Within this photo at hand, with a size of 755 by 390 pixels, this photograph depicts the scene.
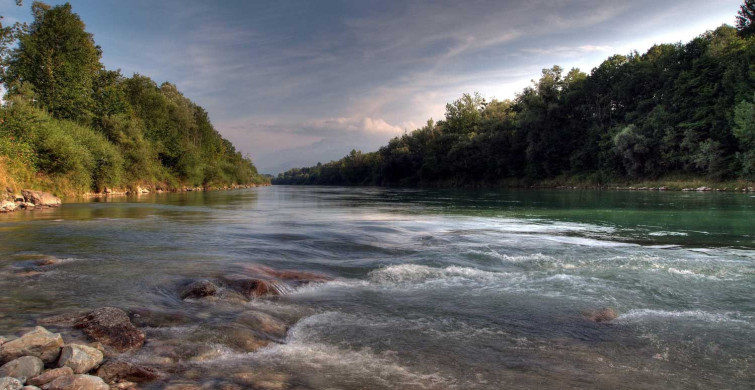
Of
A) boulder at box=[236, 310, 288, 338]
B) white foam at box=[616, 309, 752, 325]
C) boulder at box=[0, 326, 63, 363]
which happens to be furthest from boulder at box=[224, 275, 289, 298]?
white foam at box=[616, 309, 752, 325]

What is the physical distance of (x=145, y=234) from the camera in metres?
15.5

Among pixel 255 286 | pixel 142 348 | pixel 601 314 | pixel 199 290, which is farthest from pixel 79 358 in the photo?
pixel 601 314

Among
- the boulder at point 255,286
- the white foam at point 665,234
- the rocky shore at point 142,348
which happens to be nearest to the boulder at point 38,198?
the boulder at point 255,286

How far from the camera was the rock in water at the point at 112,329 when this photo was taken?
16.5 feet

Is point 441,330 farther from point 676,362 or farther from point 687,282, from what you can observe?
point 687,282

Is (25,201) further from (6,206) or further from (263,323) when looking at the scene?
(263,323)

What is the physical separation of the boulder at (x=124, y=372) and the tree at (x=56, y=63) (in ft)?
183

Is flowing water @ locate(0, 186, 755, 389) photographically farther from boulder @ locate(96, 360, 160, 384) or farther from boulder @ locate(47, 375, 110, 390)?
boulder @ locate(47, 375, 110, 390)

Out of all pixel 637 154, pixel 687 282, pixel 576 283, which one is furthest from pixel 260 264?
pixel 637 154

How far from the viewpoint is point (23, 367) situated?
3928mm

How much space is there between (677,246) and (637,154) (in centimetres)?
5378

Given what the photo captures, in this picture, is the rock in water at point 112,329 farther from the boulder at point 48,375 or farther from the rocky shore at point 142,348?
the boulder at point 48,375

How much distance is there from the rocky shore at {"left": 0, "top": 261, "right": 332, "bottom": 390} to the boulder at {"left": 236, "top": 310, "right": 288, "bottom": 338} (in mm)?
14

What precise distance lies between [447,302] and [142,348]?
15.4 ft
